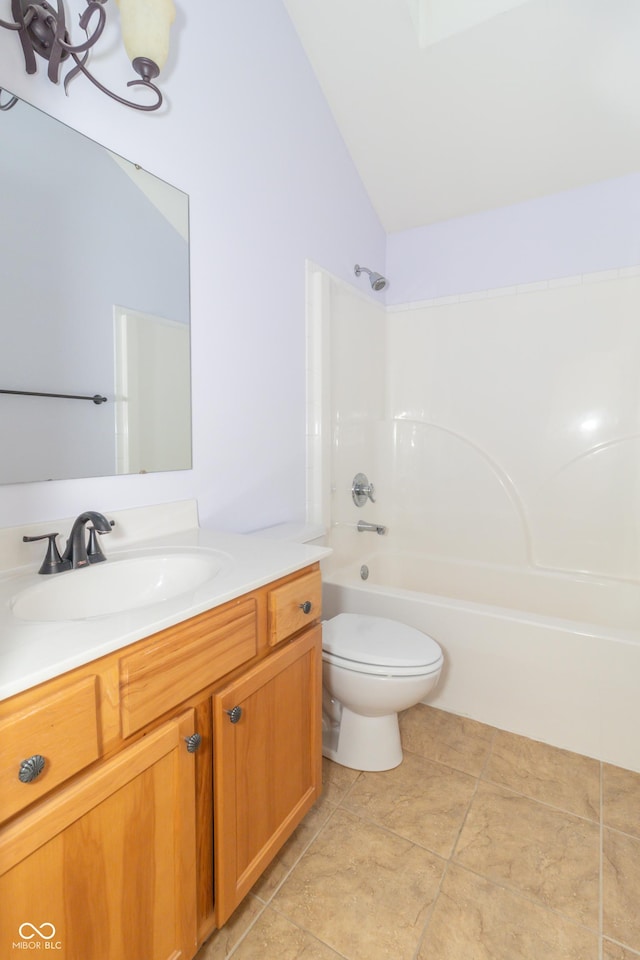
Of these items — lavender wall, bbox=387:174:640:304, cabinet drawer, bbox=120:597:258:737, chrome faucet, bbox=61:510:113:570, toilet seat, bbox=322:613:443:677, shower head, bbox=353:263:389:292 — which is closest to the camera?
cabinet drawer, bbox=120:597:258:737

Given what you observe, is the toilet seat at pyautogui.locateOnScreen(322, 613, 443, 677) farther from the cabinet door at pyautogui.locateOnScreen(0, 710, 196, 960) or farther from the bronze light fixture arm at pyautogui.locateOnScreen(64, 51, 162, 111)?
the bronze light fixture arm at pyautogui.locateOnScreen(64, 51, 162, 111)

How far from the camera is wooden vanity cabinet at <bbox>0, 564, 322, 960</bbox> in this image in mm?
626

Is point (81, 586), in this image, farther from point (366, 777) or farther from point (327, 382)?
point (327, 382)

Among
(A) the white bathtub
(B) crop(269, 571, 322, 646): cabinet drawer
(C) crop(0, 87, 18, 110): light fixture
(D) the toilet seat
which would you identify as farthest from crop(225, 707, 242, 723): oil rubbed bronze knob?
(C) crop(0, 87, 18, 110): light fixture

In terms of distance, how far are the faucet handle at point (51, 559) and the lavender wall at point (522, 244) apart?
236 centimetres

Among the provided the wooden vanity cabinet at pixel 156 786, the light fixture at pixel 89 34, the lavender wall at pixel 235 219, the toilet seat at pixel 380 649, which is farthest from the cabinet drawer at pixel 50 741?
the light fixture at pixel 89 34

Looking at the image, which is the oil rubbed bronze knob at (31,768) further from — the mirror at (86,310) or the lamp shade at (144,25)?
the lamp shade at (144,25)

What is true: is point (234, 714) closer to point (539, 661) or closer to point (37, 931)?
point (37, 931)

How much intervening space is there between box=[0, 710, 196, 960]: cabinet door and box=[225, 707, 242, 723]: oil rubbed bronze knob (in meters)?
0.09

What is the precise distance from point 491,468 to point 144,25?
2.21 meters

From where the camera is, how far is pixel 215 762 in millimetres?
916

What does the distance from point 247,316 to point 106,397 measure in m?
0.68

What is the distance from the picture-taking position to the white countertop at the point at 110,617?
0.63m

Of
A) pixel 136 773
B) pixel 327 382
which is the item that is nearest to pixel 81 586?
pixel 136 773
